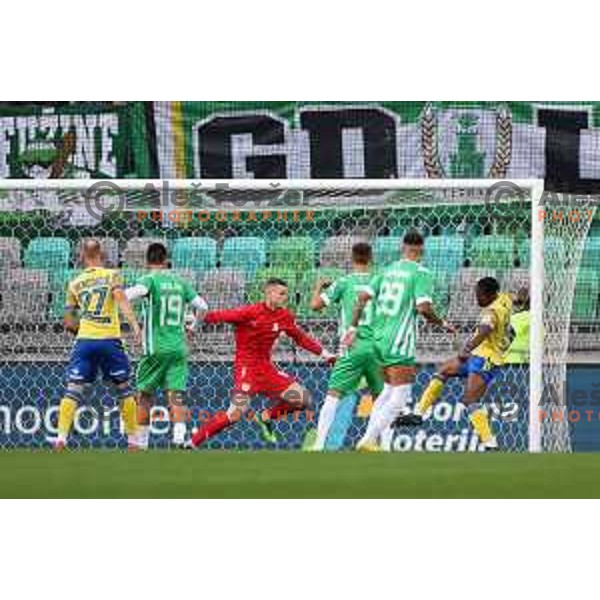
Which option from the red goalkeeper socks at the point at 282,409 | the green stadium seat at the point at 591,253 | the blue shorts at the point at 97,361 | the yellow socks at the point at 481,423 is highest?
the green stadium seat at the point at 591,253

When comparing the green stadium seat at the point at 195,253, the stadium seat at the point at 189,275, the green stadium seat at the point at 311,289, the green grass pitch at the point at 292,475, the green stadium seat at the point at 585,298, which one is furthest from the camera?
the green stadium seat at the point at 585,298

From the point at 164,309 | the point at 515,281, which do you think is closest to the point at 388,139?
the point at 515,281

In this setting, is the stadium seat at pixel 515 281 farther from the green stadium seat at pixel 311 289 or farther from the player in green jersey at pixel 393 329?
the green stadium seat at pixel 311 289

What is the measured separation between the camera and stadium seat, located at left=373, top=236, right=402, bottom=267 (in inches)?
451

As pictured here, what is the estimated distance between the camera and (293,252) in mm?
11617

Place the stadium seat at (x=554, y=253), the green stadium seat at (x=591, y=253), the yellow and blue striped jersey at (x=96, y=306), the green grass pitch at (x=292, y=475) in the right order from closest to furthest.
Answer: the green grass pitch at (x=292, y=475)
the yellow and blue striped jersey at (x=96, y=306)
the stadium seat at (x=554, y=253)
the green stadium seat at (x=591, y=253)

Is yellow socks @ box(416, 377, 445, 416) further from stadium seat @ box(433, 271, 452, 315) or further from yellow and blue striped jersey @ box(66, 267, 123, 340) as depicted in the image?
yellow and blue striped jersey @ box(66, 267, 123, 340)

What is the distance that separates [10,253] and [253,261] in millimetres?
1542

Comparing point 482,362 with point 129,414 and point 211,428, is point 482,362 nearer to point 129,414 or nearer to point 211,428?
point 211,428

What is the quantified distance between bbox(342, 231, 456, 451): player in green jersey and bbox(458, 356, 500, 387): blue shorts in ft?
1.66

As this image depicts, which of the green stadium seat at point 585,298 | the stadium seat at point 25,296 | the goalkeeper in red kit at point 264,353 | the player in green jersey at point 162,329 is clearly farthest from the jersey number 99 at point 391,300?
the stadium seat at point 25,296

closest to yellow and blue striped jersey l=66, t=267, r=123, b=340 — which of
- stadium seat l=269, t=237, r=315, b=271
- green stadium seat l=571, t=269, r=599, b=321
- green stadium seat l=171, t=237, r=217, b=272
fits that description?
green stadium seat l=171, t=237, r=217, b=272

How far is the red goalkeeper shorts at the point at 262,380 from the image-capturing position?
11.4 m

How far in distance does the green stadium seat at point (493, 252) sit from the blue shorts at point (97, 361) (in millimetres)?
2284
